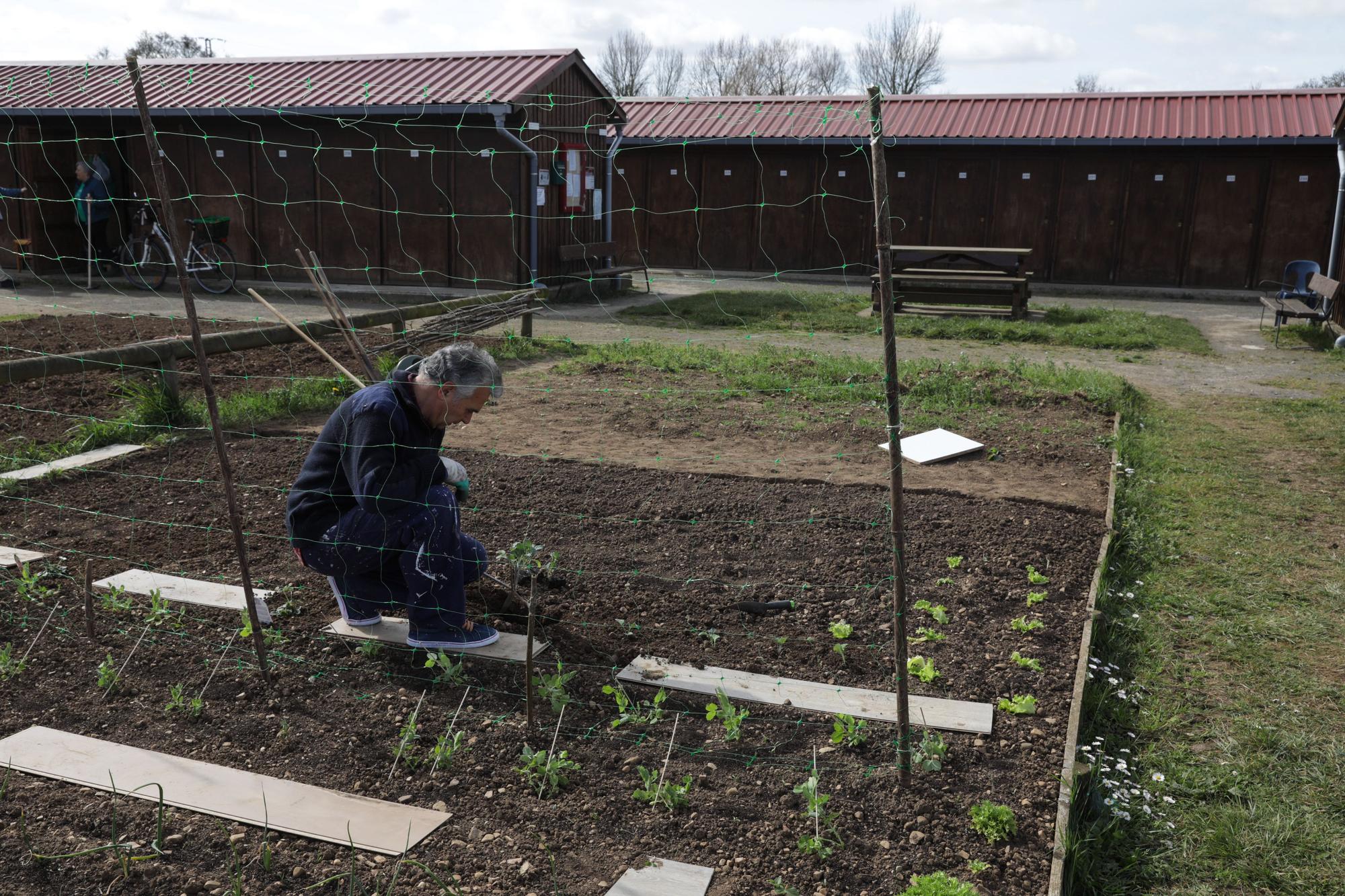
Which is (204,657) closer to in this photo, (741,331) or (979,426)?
(979,426)

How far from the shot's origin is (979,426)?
7320mm

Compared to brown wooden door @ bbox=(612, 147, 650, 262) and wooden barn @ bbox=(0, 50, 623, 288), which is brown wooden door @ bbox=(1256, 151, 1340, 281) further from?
wooden barn @ bbox=(0, 50, 623, 288)

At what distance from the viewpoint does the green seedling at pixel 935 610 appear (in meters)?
4.08

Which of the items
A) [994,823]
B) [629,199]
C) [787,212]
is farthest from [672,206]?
A: [994,823]

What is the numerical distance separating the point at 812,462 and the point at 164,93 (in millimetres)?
14413

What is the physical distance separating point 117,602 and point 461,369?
1.74m

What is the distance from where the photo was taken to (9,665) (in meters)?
3.52

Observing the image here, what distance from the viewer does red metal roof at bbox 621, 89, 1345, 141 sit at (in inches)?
685

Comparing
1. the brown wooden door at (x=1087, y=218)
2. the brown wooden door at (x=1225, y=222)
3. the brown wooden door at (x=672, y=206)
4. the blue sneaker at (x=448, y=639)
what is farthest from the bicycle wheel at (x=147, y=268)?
the brown wooden door at (x=1225, y=222)

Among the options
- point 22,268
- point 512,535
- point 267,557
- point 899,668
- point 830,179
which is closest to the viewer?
point 899,668

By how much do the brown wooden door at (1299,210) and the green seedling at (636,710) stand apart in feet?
58.3

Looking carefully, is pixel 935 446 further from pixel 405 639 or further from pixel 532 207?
pixel 532 207

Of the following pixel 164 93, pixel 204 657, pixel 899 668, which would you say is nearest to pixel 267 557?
pixel 204 657

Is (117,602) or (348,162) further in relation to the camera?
(348,162)
